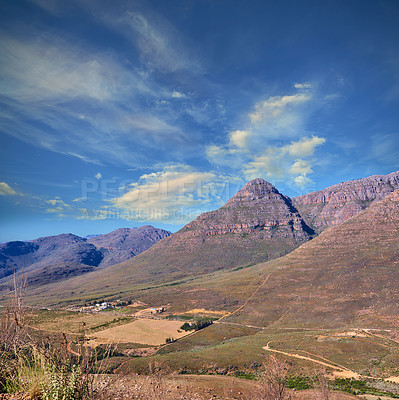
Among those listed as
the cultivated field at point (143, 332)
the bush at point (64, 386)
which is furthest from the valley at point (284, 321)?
the bush at point (64, 386)

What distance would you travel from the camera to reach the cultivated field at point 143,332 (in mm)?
60281

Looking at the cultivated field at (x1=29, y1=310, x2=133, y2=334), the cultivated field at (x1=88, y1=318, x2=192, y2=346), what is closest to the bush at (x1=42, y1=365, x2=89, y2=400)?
the cultivated field at (x1=88, y1=318, x2=192, y2=346)

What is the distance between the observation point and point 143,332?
69125mm

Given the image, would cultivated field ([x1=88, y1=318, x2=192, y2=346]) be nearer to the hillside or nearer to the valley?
the valley

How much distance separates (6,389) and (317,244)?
127 meters

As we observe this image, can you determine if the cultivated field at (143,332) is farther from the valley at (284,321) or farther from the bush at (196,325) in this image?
the bush at (196,325)

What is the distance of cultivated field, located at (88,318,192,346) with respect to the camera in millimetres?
60281

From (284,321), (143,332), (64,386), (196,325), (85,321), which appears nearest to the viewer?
(64,386)

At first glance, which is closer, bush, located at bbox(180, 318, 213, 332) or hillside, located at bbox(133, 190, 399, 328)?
hillside, located at bbox(133, 190, 399, 328)

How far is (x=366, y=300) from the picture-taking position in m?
66.3

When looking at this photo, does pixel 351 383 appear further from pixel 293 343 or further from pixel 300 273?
pixel 300 273

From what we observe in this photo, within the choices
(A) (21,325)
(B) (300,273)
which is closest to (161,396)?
(A) (21,325)

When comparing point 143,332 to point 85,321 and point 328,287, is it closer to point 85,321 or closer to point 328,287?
point 85,321

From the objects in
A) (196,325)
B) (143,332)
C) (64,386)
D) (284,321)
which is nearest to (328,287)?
(284,321)
